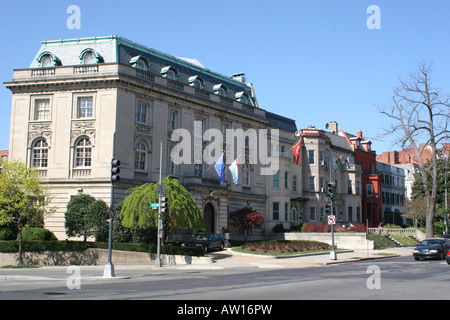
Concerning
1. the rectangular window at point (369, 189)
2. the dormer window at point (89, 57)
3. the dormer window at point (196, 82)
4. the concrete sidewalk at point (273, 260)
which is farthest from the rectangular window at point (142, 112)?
the rectangular window at point (369, 189)

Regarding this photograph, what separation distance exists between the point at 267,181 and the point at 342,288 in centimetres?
4066

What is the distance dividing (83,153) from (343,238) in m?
26.2

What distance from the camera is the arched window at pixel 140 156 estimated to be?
4161 centimetres

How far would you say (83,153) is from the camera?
133 feet

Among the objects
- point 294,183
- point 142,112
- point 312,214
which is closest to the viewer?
point 142,112

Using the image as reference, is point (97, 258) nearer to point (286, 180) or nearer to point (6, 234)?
point (6, 234)

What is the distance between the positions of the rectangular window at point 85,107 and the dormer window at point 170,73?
305 inches

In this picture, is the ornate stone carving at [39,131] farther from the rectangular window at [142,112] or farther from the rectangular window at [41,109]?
the rectangular window at [142,112]

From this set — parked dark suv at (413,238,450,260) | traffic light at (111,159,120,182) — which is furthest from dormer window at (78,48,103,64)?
parked dark suv at (413,238,450,260)

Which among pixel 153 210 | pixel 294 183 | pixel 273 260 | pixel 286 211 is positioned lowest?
pixel 273 260

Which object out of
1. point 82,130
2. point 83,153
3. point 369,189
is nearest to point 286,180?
point 369,189

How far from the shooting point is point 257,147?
55.9m

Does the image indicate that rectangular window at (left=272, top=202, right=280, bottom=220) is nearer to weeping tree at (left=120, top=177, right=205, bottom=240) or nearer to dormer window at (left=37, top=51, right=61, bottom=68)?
weeping tree at (left=120, top=177, right=205, bottom=240)
